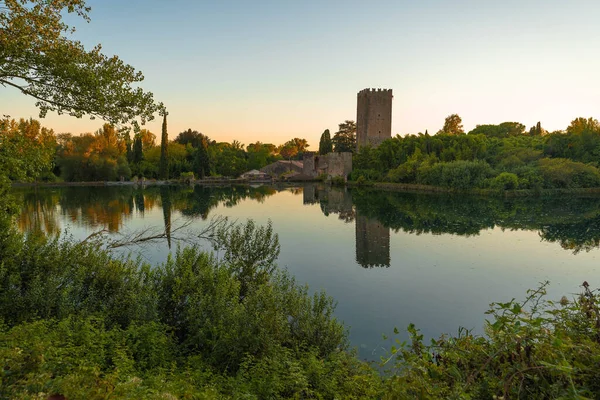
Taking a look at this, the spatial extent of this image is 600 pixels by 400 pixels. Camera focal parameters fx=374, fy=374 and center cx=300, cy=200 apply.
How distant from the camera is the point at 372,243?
55.1ft

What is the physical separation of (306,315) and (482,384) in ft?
13.9

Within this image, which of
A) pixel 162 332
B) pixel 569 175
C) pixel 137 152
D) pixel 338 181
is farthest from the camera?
pixel 137 152

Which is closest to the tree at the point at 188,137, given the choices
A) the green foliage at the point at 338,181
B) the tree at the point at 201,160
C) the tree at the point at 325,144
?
the tree at the point at 201,160

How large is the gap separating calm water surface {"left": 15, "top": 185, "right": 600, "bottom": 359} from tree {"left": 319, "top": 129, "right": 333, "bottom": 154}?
42676 mm

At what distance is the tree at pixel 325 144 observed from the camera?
237 feet

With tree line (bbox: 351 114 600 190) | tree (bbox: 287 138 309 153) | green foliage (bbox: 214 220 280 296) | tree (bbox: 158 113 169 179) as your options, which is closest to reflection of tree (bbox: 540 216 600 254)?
green foliage (bbox: 214 220 280 296)

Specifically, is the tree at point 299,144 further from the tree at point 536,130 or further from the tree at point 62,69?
the tree at point 62,69

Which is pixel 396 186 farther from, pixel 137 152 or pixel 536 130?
pixel 137 152

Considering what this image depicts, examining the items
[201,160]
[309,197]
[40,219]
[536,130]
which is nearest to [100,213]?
[40,219]

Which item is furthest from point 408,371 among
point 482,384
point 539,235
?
point 539,235

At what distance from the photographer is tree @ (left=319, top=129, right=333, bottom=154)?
72.3 meters

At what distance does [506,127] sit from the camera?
225 ft

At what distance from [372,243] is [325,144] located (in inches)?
2248

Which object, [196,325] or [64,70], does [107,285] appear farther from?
[64,70]
